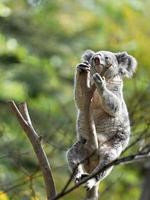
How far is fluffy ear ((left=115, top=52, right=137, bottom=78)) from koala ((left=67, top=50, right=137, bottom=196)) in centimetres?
11

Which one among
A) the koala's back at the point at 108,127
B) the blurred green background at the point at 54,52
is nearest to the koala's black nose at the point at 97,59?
the koala's back at the point at 108,127

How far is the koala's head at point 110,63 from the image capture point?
124 inches

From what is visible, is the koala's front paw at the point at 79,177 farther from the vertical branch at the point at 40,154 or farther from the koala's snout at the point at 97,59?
the koala's snout at the point at 97,59

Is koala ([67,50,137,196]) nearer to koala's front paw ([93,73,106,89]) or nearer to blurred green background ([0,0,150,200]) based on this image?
koala's front paw ([93,73,106,89])

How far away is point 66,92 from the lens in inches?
407

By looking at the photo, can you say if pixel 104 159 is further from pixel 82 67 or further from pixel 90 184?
pixel 82 67

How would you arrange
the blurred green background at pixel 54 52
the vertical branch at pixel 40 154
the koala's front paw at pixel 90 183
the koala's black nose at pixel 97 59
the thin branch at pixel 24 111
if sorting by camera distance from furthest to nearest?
the blurred green background at pixel 54 52 < the thin branch at pixel 24 111 < the vertical branch at pixel 40 154 < the koala's black nose at pixel 97 59 < the koala's front paw at pixel 90 183

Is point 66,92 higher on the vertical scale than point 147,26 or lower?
lower

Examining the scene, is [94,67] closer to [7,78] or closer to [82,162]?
[82,162]

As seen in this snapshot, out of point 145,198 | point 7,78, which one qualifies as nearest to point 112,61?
point 145,198

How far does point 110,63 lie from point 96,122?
0.87 feet

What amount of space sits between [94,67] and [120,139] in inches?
12.7

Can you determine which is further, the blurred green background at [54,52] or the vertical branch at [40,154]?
the blurred green background at [54,52]

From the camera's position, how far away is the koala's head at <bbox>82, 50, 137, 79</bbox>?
3162 millimetres
